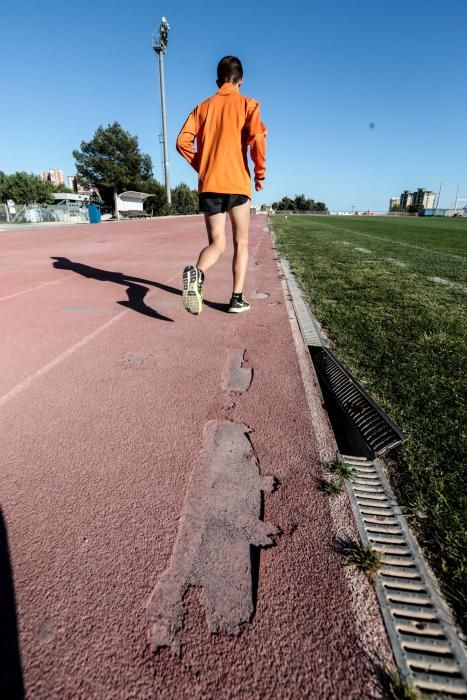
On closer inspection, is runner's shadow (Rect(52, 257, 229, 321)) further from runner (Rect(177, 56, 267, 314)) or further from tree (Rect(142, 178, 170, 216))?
tree (Rect(142, 178, 170, 216))

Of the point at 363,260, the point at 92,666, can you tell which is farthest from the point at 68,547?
the point at 363,260

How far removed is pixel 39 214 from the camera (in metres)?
33.8

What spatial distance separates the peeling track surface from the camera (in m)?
0.98

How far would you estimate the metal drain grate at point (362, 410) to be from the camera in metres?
1.84

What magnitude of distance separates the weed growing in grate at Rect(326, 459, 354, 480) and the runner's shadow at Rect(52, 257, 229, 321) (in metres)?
2.71

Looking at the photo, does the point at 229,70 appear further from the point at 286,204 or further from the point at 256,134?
the point at 286,204

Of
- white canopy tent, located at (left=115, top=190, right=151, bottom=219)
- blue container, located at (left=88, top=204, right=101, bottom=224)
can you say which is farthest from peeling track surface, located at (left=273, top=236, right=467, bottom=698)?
white canopy tent, located at (left=115, top=190, right=151, bottom=219)

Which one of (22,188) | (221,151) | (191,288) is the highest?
(22,188)

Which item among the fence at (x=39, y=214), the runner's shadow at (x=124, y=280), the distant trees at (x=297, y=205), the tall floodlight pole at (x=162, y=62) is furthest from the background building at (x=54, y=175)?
the runner's shadow at (x=124, y=280)

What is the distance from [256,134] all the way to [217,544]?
346 centimetres

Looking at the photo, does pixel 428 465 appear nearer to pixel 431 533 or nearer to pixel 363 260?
pixel 431 533

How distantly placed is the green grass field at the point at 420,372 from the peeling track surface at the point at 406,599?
0.18 ft

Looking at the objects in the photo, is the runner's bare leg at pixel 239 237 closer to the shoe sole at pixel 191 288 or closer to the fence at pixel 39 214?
the shoe sole at pixel 191 288

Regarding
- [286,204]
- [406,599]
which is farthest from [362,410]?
[286,204]
